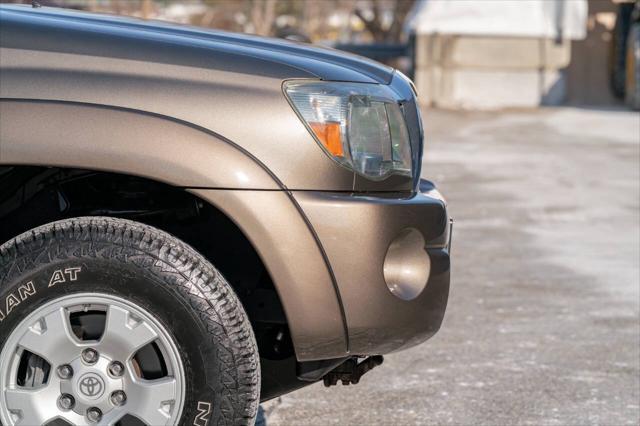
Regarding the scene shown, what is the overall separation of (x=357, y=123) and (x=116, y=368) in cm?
96

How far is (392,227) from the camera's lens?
3.36 metres

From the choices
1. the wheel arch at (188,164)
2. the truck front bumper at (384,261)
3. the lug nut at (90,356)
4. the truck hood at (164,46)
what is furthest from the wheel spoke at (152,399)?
the truck hood at (164,46)

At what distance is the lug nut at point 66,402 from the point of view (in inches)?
130

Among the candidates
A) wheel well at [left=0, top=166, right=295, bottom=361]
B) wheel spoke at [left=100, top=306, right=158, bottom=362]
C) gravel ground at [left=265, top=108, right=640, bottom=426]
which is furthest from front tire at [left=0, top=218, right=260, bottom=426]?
gravel ground at [left=265, top=108, right=640, bottom=426]

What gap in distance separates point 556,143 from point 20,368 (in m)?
12.9

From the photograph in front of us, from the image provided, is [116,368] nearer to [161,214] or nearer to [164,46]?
[161,214]

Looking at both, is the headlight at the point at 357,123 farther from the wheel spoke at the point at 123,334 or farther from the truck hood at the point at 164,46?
the wheel spoke at the point at 123,334

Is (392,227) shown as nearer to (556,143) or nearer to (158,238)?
(158,238)

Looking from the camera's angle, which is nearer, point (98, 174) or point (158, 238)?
point (158, 238)

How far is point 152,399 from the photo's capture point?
129 inches

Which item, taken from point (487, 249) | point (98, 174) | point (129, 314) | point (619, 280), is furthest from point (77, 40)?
point (487, 249)

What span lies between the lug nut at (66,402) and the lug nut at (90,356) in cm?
12

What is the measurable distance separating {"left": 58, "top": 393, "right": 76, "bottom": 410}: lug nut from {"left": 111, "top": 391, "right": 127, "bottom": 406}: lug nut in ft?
0.37

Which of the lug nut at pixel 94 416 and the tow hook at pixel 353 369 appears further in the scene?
the tow hook at pixel 353 369
